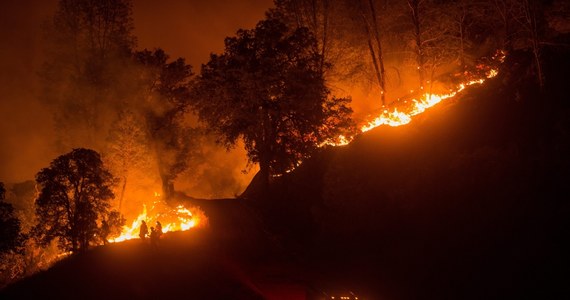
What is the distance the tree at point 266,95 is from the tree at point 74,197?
6196 millimetres

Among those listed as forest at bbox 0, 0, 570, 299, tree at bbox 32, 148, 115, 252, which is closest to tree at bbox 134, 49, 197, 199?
forest at bbox 0, 0, 570, 299

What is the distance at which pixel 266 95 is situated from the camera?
18578mm

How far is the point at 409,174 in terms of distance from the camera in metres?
18.2

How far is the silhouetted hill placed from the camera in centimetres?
1321

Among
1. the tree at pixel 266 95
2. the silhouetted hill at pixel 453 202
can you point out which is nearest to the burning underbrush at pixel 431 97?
the silhouetted hill at pixel 453 202

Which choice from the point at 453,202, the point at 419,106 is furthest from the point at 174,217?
the point at 419,106

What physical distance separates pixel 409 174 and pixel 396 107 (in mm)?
6213

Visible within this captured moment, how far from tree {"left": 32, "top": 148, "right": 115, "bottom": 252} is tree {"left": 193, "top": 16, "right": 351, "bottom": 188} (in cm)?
620

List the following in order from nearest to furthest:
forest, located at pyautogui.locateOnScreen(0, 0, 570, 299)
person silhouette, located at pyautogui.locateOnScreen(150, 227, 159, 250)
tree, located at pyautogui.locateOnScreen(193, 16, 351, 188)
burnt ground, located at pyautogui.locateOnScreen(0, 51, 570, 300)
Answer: burnt ground, located at pyautogui.locateOnScreen(0, 51, 570, 300) → forest, located at pyautogui.locateOnScreen(0, 0, 570, 299) → person silhouette, located at pyautogui.locateOnScreen(150, 227, 159, 250) → tree, located at pyautogui.locateOnScreen(193, 16, 351, 188)

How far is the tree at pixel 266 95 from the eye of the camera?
1856cm

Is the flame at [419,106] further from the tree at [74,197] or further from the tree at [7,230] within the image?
the tree at [7,230]

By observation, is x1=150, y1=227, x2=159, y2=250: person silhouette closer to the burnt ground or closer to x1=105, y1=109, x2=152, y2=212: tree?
the burnt ground

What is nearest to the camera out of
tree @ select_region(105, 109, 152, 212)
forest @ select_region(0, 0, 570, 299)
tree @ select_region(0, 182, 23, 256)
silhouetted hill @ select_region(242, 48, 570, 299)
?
silhouetted hill @ select_region(242, 48, 570, 299)

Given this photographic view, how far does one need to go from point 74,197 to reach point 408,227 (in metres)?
15.5
